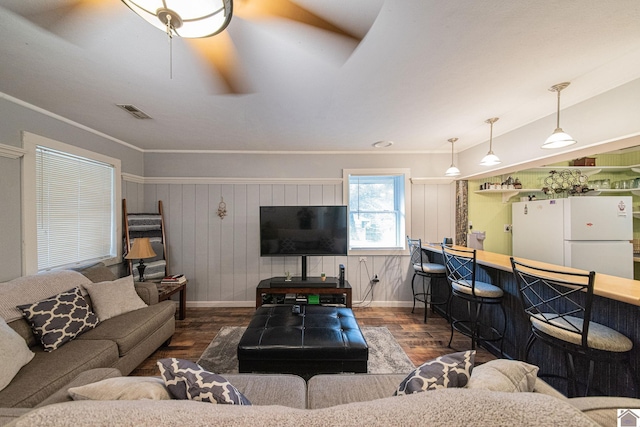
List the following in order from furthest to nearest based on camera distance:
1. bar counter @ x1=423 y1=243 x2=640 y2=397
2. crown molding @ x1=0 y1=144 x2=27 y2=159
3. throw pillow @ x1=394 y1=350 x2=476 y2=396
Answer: crown molding @ x1=0 y1=144 x2=27 y2=159
bar counter @ x1=423 y1=243 x2=640 y2=397
throw pillow @ x1=394 y1=350 x2=476 y2=396

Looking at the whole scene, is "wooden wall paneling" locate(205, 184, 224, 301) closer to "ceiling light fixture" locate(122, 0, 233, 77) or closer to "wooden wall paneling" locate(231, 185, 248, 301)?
"wooden wall paneling" locate(231, 185, 248, 301)

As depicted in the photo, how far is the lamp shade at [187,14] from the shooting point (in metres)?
0.89

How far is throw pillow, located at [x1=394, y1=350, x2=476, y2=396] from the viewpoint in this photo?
3.05ft

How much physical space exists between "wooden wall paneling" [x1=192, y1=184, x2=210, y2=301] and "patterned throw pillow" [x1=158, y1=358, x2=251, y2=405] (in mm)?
2877

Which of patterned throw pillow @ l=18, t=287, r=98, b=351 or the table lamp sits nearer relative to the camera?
patterned throw pillow @ l=18, t=287, r=98, b=351

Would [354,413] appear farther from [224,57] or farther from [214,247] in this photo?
[214,247]

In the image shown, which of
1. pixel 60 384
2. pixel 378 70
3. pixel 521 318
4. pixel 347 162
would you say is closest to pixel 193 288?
pixel 60 384

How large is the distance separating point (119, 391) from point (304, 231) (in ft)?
8.39

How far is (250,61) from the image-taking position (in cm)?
149

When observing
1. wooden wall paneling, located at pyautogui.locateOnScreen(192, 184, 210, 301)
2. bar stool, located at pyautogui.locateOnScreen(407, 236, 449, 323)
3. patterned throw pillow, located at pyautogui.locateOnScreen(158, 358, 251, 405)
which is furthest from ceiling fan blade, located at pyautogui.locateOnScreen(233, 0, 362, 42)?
wooden wall paneling, located at pyautogui.locateOnScreen(192, 184, 210, 301)

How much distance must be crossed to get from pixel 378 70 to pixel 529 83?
1.22m

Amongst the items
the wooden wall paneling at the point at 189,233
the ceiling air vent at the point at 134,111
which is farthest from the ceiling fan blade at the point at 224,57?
the wooden wall paneling at the point at 189,233

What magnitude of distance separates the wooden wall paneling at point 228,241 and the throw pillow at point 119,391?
276 centimetres

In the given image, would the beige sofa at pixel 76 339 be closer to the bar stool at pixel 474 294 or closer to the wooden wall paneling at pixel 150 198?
the wooden wall paneling at pixel 150 198
